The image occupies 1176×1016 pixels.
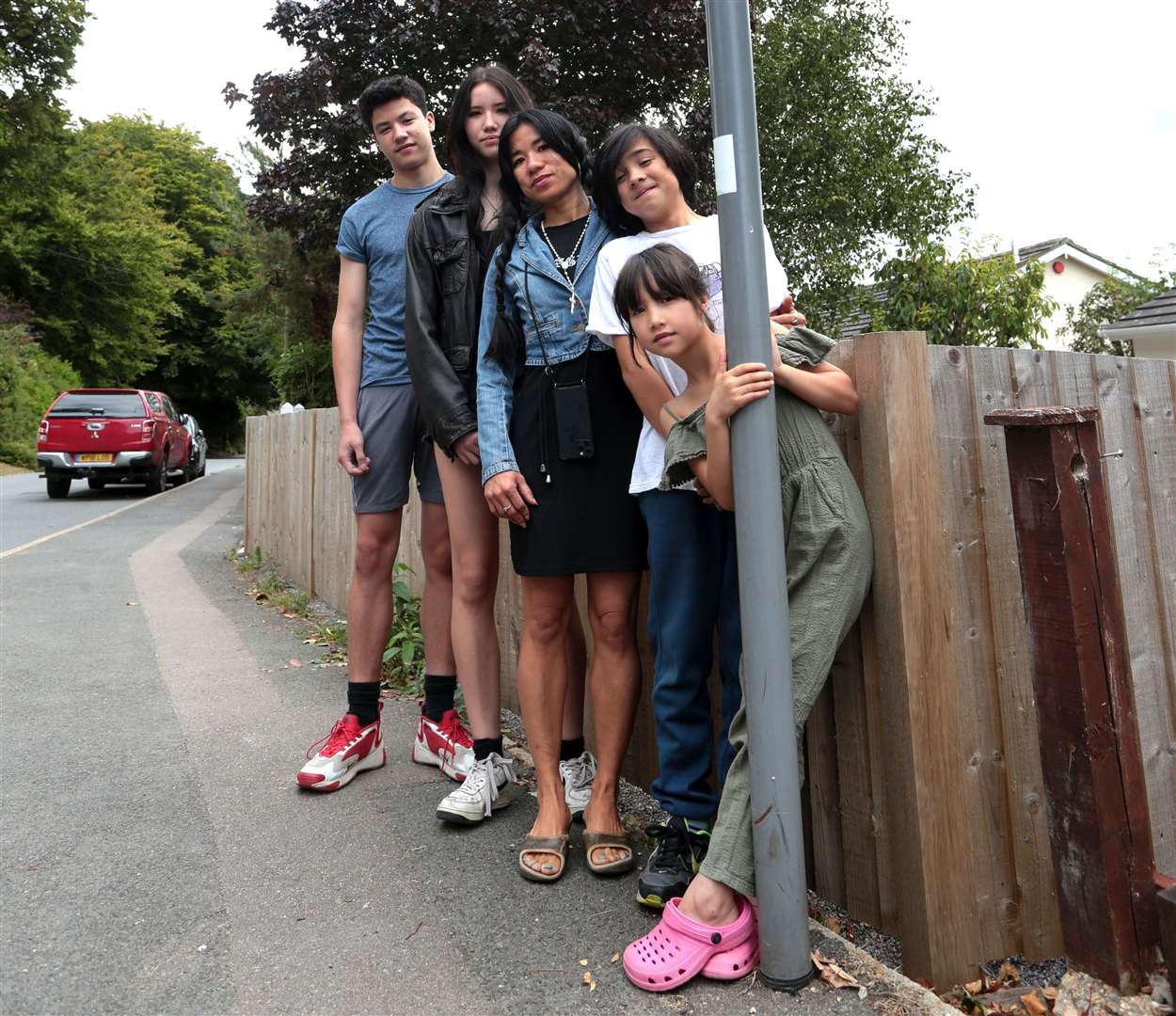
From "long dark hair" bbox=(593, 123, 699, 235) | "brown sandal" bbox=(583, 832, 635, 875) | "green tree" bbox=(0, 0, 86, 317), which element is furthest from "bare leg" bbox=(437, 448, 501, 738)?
"green tree" bbox=(0, 0, 86, 317)

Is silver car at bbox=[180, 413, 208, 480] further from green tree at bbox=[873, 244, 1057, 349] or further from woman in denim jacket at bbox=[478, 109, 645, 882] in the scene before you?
woman in denim jacket at bbox=[478, 109, 645, 882]

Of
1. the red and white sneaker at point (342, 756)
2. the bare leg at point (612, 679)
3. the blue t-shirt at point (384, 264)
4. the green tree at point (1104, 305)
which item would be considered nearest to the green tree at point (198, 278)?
the green tree at point (1104, 305)

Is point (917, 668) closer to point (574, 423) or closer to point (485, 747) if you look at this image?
point (574, 423)

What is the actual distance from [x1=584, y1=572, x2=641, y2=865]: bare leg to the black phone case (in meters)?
0.35

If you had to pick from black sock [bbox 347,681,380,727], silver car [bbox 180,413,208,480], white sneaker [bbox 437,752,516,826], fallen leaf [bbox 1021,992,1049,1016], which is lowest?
fallen leaf [bbox 1021,992,1049,1016]

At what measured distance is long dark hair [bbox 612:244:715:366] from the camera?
2305mm

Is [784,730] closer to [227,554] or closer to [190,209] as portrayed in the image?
[227,554]

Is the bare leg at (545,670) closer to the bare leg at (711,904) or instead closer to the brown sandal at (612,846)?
the brown sandal at (612,846)

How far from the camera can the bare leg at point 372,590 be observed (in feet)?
11.5

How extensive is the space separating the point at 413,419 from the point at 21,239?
39171 millimetres

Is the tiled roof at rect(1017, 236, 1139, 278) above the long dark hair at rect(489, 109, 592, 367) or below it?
above

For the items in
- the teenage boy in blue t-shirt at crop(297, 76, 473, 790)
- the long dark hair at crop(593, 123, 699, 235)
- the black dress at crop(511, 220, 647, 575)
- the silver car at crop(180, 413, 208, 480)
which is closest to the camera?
the long dark hair at crop(593, 123, 699, 235)

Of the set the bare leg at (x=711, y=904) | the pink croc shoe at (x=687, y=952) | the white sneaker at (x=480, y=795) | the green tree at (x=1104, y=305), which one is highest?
the green tree at (x=1104, y=305)

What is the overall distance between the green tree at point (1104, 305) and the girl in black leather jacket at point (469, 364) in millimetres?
30486
